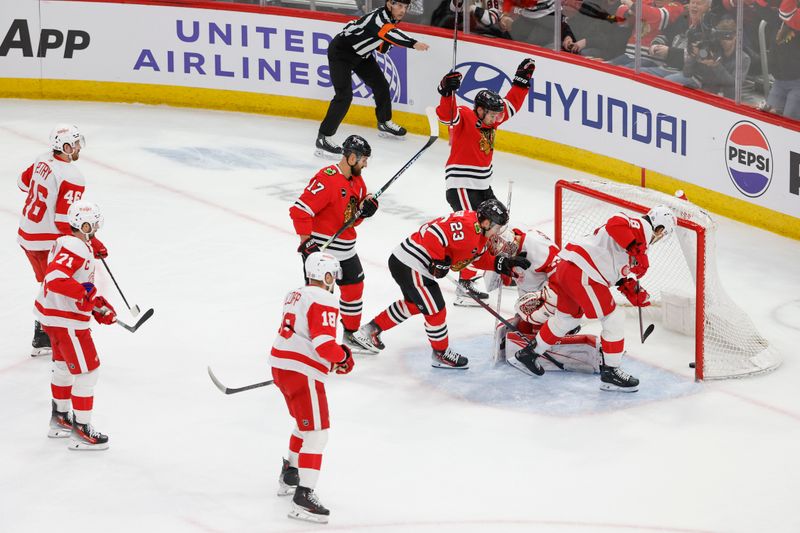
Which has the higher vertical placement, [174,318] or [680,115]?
[680,115]

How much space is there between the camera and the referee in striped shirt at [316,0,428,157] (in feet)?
31.6

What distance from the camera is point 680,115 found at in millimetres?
8734

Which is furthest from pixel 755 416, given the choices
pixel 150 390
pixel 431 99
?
pixel 431 99

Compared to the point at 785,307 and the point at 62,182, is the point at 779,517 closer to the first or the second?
the point at 785,307

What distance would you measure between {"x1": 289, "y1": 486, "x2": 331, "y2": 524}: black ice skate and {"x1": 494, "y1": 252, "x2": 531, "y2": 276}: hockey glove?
1.73 meters

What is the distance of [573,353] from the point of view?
6516mm

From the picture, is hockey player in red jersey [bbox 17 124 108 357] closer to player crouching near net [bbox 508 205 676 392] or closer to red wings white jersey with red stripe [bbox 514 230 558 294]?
red wings white jersey with red stripe [bbox 514 230 558 294]

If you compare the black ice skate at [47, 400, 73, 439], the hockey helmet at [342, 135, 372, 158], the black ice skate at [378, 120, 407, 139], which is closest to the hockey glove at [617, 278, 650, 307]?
the hockey helmet at [342, 135, 372, 158]

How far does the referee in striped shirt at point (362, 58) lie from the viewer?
9.62m

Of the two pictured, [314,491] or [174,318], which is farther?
[174,318]

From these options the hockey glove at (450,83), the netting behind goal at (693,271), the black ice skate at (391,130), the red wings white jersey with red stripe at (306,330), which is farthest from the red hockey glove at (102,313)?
the black ice skate at (391,130)

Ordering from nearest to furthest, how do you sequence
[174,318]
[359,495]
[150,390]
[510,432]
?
[359,495] → [510,432] → [150,390] → [174,318]

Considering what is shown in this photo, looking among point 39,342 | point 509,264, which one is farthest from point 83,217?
point 509,264

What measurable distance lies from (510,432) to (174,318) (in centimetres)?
211
